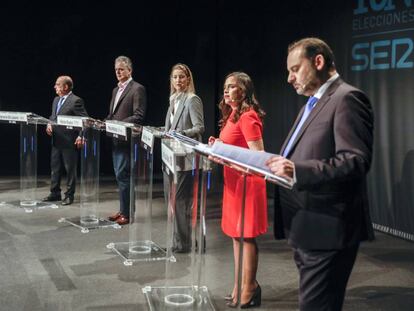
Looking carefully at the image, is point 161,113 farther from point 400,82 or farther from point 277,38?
point 400,82

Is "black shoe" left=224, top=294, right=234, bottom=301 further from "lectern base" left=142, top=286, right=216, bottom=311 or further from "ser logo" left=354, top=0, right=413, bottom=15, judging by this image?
"ser logo" left=354, top=0, right=413, bottom=15

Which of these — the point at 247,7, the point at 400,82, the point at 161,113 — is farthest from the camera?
the point at 161,113

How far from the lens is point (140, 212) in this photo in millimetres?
4371

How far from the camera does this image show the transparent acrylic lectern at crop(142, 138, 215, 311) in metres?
2.90

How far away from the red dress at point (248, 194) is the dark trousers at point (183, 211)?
0.25m

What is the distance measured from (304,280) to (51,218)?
4332 mm

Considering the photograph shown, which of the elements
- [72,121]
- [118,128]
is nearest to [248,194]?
[118,128]

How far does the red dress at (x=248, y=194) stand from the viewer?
3.13 m

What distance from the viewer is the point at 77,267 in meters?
Result: 4.16

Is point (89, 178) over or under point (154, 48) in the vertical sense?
under

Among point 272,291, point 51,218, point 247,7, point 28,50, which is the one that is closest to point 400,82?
point 272,291

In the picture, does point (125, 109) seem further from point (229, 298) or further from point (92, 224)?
point (229, 298)

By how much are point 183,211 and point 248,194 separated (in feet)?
1.36

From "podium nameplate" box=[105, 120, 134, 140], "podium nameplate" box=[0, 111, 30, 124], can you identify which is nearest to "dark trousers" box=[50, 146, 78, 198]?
"podium nameplate" box=[0, 111, 30, 124]
